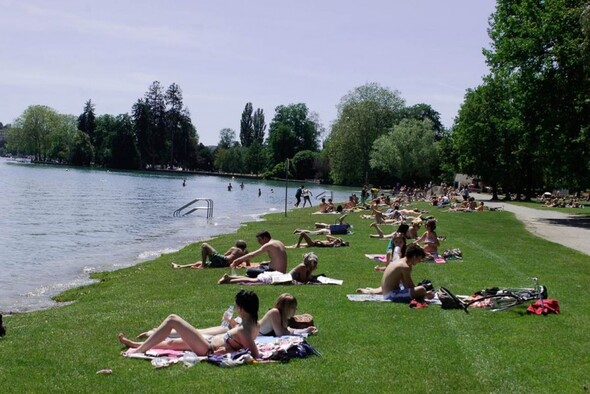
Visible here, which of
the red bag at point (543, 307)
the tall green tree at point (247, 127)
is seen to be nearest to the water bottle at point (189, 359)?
the red bag at point (543, 307)

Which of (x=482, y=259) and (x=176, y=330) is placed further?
(x=482, y=259)

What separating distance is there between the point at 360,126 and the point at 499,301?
8894 centimetres

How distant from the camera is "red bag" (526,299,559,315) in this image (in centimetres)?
1113

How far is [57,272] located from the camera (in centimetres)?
2098

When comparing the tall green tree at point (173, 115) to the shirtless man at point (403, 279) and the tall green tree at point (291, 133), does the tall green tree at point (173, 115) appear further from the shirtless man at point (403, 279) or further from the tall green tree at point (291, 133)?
the shirtless man at point (403, 279)

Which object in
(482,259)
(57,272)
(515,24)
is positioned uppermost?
(515,24)

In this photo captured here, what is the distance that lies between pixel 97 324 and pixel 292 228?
22.6 m

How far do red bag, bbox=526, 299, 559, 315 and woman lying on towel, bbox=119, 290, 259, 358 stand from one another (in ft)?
17.4

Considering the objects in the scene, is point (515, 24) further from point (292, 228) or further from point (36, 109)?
point (36, 109)

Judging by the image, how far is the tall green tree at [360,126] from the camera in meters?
99.6

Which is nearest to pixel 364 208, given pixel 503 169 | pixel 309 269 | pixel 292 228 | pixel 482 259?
pixel 292 228

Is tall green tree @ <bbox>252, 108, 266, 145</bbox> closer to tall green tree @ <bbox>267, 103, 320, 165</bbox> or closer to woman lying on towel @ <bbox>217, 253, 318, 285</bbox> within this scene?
tall green tree @ <bbox>267, 103, 320, 165</bbox>

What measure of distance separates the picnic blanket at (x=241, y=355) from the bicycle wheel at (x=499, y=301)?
4230mm

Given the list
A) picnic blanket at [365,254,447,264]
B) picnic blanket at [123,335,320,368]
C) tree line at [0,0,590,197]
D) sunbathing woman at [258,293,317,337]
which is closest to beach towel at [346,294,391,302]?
sunbathing woman at [258,293,317,337]
